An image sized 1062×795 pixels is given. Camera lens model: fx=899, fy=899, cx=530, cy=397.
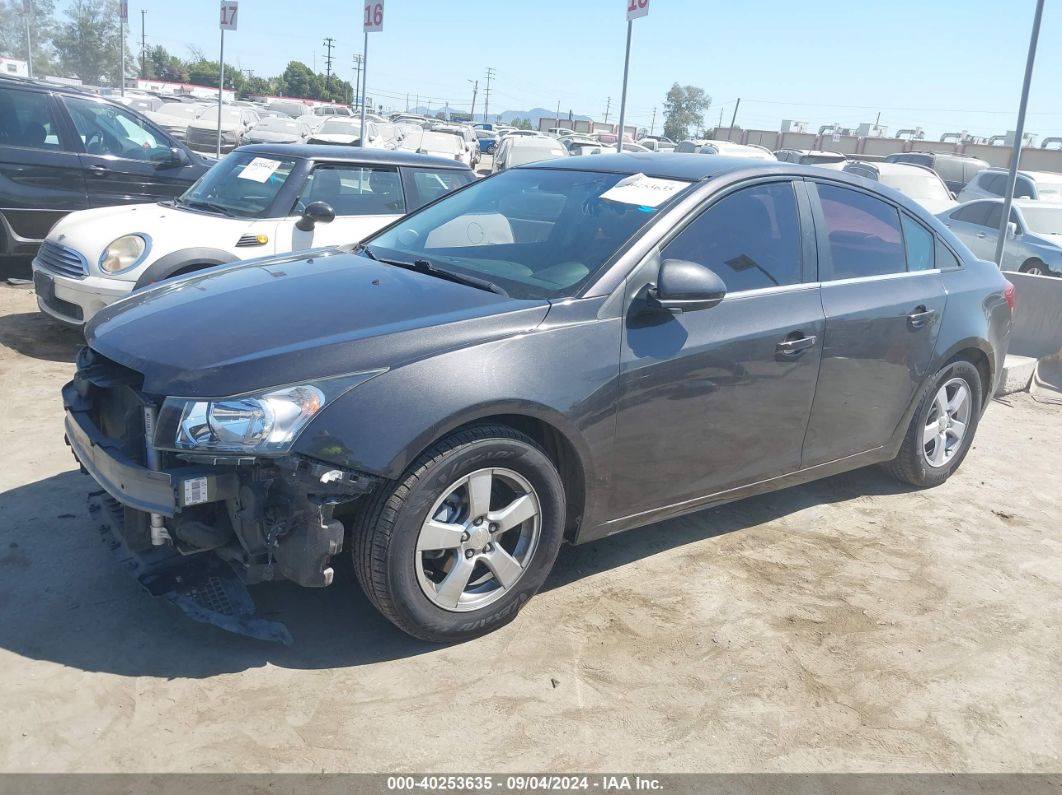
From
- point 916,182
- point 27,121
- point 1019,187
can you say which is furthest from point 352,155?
point 1019,187

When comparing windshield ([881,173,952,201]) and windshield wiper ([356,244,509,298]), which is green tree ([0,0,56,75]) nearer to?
windshield ([881,173,952,201])

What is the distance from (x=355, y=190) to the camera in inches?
278

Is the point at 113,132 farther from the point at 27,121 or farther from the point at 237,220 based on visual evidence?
the point at 237,220

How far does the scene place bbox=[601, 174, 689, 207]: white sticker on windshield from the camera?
12.5ft

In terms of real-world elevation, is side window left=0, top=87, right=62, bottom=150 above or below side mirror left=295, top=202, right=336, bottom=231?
above

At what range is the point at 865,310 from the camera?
Answer: 4262mm

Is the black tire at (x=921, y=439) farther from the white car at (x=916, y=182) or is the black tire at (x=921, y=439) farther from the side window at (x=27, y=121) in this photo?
the white car at (x=916, y=182)

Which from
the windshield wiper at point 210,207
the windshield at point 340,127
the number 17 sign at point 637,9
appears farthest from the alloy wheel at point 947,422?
the windshield at point 340,127

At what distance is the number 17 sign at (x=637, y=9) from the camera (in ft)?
37.9

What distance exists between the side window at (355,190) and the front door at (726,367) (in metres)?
3.85

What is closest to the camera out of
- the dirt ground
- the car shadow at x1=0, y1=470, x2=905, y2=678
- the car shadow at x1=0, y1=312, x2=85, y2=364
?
the dirt ground

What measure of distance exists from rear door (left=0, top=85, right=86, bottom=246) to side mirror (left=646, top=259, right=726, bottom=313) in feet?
22.6

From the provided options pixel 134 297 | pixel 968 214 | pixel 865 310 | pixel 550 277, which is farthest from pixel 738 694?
pixel 968 214

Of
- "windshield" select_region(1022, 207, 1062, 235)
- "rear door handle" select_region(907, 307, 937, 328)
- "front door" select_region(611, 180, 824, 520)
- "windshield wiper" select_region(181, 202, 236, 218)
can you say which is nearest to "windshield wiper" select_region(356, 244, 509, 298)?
"front door" select_region(611, 180, 824, 520)
